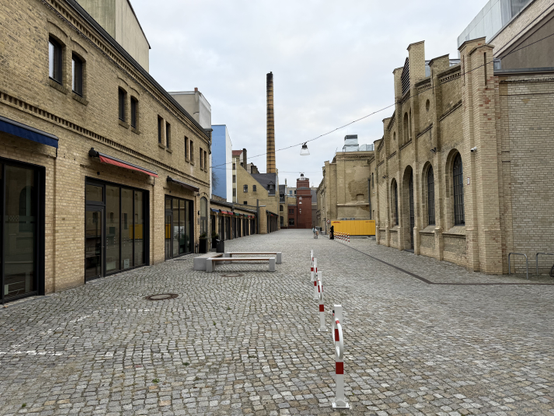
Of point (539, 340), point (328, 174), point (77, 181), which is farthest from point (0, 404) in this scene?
point (328, 174)

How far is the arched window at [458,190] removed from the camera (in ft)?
47.1

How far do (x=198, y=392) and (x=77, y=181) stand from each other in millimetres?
8252

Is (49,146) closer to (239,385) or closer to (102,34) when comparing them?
(102,34)

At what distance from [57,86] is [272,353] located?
8586 mm

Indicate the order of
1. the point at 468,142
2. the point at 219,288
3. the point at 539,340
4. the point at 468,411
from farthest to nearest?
1. the point at 468,142
2. the point at 219,288
3. the point at 539,340
4. the point at 468,411

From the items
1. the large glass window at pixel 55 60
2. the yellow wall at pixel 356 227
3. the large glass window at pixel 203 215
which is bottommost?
the yellow wall at pixel 356 227

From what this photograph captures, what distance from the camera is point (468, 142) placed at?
12.4 metres

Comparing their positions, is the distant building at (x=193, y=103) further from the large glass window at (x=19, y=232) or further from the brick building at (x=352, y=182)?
the brick building at (x=352, y=182)

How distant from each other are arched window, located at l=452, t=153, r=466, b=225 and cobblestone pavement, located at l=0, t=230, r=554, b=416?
20.7 feet

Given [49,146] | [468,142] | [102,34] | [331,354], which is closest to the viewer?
[331,354]

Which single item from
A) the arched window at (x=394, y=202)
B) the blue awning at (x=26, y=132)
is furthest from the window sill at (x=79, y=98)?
the arched window at (x=394, y=202)

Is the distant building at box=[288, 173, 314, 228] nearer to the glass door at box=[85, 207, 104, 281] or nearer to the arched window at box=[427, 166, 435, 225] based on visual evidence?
the arched window at box=[427, 166, 435, 225]

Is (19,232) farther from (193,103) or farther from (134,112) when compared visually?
(193,103)

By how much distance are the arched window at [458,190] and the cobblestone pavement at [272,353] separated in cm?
632
